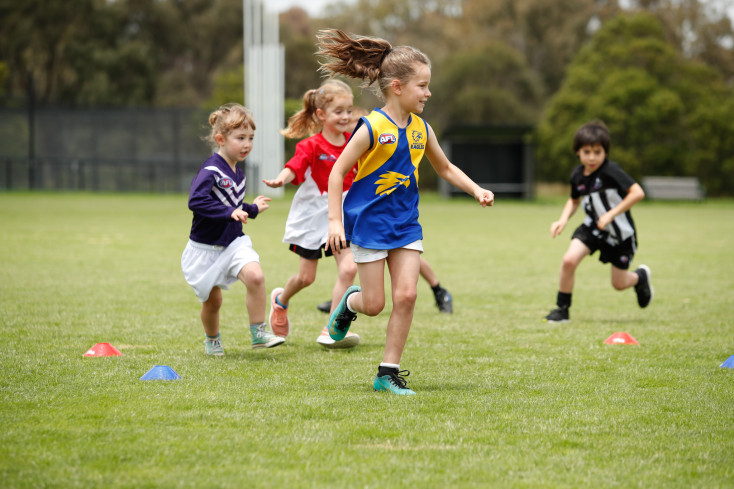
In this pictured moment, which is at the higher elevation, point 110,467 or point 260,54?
point 260,54

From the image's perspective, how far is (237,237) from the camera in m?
5.63

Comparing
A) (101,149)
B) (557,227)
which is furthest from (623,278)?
(101,149)

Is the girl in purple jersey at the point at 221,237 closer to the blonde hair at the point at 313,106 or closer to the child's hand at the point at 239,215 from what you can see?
the child's hand at the point at 239,215

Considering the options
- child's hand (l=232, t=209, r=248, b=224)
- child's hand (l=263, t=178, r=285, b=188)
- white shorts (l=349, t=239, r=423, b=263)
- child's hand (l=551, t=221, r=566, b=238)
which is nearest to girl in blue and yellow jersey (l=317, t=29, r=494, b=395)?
white shorts (l=349, t=239, r=423, b=263)

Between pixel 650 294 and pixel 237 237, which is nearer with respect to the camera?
pixel 237 237

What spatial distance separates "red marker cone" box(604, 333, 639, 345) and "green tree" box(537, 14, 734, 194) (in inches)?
1542

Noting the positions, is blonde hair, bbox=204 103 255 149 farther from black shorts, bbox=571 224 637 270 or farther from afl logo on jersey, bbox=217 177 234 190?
black shorts, bbox=571 224 637 270

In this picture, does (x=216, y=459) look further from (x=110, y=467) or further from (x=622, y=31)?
(x=622, y=31)

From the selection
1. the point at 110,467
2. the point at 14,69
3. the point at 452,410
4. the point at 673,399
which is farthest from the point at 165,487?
the point at 14,69

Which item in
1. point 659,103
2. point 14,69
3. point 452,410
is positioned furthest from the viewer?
point 14,69

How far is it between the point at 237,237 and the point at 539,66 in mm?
54877

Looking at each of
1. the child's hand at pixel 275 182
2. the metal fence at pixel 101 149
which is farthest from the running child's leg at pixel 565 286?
the metal fence at pixel 101 149

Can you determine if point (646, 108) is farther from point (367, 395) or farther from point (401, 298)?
point (367, 395)

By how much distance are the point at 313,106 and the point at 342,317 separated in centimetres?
198
